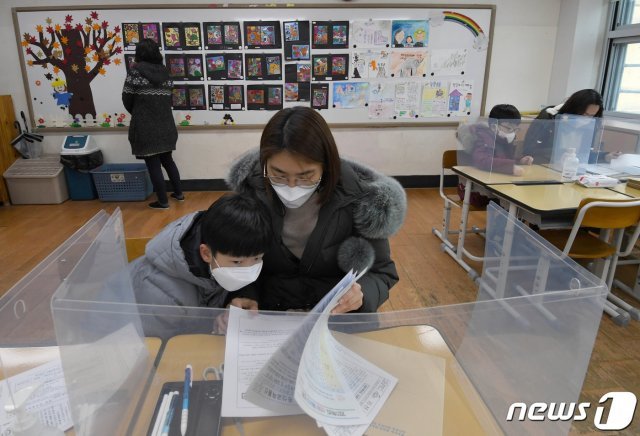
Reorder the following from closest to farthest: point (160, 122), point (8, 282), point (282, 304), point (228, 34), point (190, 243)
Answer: point (190, 243) → point (282, 304) → point (8, 282) → point (160, 122) → point (228, 34)

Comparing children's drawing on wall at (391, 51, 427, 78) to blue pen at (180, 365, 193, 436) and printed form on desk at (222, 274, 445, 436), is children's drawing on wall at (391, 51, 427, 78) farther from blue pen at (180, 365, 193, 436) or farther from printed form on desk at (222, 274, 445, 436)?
blue pen at (180, 365, 193, 436)

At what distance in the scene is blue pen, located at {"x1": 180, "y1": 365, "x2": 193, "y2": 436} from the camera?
714mm

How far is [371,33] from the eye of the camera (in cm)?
415

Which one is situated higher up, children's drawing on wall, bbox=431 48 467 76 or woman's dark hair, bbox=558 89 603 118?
children's drawing on wall, bbox=431 48 467 76

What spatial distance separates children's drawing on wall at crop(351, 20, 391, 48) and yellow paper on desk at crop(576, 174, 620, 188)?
2.44 meters

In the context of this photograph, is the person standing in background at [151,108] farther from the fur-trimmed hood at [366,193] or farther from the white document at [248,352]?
the white document at [248,352]

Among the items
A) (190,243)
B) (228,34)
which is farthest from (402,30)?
(190,243)

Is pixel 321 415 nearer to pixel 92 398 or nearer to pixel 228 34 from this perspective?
pixel 92 398

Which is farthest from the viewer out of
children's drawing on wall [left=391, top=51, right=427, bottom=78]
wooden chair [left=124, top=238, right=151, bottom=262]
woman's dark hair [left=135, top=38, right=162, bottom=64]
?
children's drawing on wall [left=391, top=51, right=427, bottom=78]

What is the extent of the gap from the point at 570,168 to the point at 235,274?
7.63ft

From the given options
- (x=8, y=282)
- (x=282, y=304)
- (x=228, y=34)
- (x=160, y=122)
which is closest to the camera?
(x=282, y=304)

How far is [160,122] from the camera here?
3820 millimetres

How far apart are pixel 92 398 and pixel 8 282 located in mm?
2465

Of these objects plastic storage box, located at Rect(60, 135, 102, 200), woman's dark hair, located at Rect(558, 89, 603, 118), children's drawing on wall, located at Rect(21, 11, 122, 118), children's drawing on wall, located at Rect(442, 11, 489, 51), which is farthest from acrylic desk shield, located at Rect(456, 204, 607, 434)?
children's drawing on wall, located at Rect(21, 11, 122, 118)
